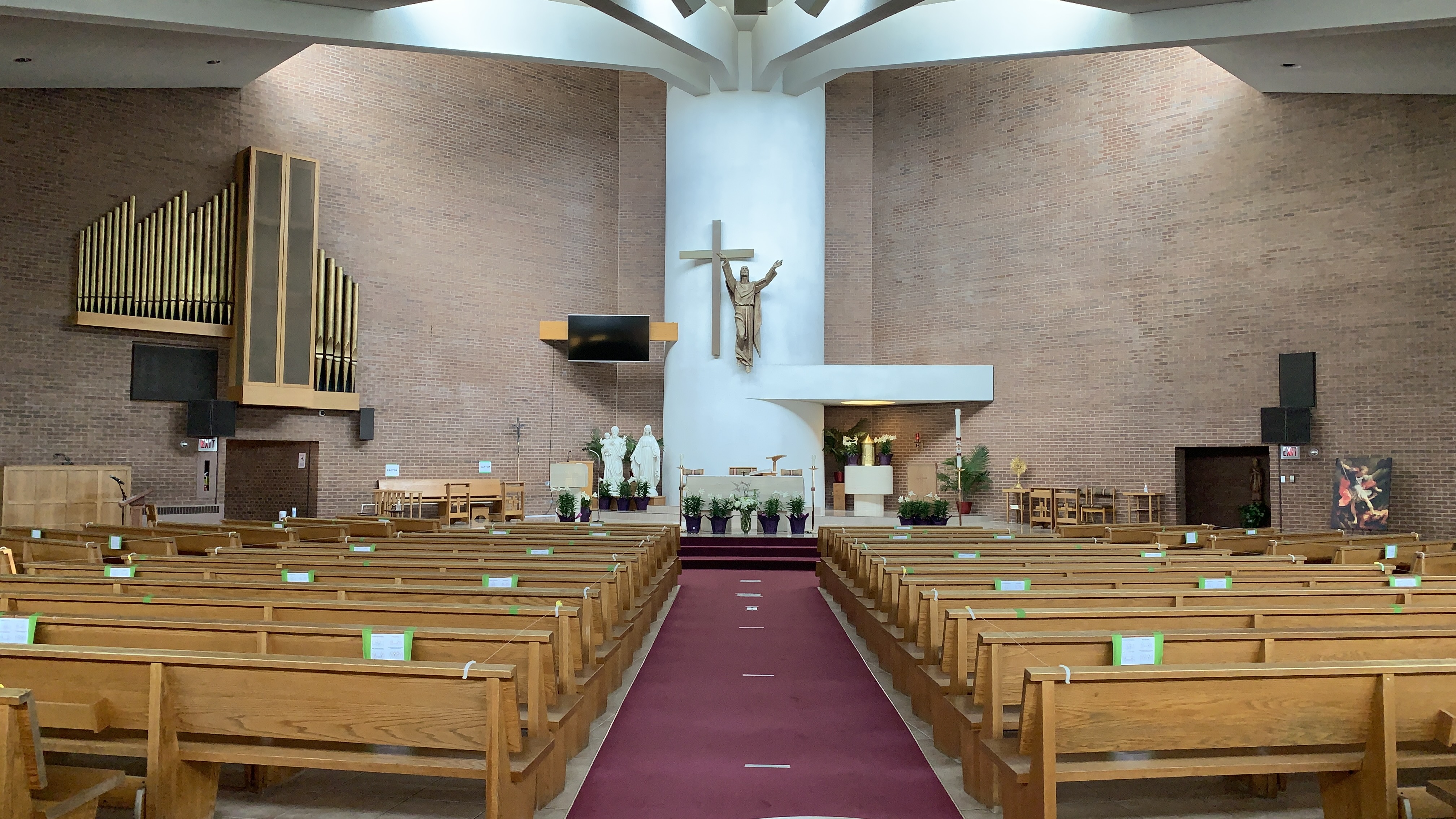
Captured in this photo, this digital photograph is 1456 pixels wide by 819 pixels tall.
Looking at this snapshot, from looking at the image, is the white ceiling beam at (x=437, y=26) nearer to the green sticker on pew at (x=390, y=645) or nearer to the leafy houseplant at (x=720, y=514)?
the leafy houseplant at (x=720, y=514)

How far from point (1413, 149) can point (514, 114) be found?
44.9 feet

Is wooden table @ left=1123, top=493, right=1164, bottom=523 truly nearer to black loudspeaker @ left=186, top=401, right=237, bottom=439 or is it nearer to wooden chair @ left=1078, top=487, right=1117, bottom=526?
wooden chair @ left=1078, top=487, right=1117, bottom=526

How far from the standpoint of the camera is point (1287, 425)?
1275cm

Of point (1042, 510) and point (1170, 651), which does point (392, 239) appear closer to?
point (1042, 510)

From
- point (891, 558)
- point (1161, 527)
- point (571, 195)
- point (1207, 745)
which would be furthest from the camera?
point (571, 195)

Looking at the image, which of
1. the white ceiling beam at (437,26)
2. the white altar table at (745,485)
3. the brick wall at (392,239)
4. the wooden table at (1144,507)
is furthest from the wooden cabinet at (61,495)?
the wooden table at (1144,507)

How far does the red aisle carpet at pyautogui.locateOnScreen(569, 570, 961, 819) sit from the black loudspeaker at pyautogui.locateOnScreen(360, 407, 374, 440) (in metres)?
9.70

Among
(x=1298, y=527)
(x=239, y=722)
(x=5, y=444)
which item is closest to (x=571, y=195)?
(x=5, y=444)

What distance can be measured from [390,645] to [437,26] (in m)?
11.5

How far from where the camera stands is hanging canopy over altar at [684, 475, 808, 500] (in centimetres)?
1340

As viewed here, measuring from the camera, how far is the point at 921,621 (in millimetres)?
4504

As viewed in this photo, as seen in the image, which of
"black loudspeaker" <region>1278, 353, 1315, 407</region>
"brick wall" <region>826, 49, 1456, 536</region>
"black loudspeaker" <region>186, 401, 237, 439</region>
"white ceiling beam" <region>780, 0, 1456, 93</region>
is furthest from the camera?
"black loudspeaker" <region>186, 401, 237, 439</region>

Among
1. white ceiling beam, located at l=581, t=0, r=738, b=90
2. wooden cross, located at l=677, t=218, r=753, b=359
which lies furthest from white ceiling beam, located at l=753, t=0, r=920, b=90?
wooden cross, located at l=677, t=218, r=753, b=359

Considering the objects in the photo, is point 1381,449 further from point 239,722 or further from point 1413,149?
point 239,722
